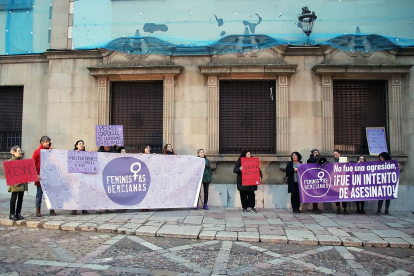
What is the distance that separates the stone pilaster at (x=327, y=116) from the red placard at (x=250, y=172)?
2518 mm

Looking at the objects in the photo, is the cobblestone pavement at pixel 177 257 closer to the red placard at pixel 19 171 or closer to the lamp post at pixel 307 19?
the red placard at pixel 19 171

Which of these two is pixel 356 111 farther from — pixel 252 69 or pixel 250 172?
pixel 250 172

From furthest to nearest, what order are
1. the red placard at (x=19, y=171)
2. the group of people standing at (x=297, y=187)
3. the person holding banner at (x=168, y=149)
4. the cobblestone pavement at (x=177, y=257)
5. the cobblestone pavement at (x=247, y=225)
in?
the person holding banner at (x=168, y=149), the group of people standing at (x=297, y=187), the red placard at (x=19, y=171), the cobblestone pavement at (x=247, y=225), the cobblestone pavement at (x=177, y=257)

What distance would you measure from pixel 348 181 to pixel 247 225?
3357mm

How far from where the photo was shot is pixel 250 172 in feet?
28.8

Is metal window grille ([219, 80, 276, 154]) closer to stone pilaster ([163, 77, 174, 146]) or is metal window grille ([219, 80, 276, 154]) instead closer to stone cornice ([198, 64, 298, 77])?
stone cornice ([198, 64, 298, 77])

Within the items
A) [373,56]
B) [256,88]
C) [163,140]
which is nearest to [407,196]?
[373,56]

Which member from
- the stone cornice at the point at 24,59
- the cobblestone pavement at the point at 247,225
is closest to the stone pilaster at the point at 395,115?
the cobblestone pavement at the point at 247,225

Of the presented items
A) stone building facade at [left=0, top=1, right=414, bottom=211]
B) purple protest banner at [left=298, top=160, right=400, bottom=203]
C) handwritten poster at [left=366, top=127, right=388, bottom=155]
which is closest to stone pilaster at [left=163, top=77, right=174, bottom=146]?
stone building facade at [left=0, top=1, right=414, bottom=211]

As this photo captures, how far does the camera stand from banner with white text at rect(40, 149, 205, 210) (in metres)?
7.93

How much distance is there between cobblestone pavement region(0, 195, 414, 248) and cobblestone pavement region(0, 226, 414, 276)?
0.21 metres

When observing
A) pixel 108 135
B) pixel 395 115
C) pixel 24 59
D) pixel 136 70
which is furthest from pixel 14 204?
pixel 395 115

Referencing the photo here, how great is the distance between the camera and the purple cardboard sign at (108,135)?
29.9 ft

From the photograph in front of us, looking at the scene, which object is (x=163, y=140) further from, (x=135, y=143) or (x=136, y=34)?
(x=136, y=34)
